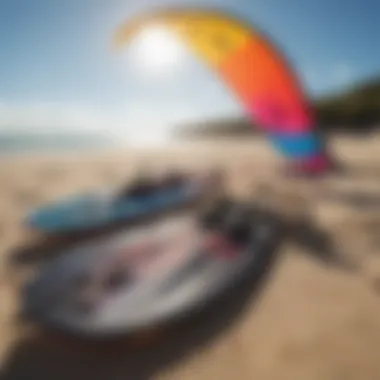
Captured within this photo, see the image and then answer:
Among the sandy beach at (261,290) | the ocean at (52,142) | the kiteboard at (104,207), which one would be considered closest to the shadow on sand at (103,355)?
the sandy beach at (261,290)

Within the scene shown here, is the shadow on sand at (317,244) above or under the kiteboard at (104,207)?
under

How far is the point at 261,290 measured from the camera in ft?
4.32

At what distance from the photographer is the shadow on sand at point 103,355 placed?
1.12 meters

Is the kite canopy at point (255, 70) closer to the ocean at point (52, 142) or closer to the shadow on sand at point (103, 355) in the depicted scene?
the ocean at point (52, 142)

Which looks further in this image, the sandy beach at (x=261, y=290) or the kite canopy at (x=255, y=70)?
the kite canopy at (x=255, y=70)

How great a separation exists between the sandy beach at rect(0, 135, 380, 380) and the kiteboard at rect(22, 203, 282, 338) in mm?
57

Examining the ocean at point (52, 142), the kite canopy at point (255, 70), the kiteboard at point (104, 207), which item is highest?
the kite canopy at point (255, 70)

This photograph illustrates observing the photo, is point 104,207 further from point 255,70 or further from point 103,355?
point 255,70

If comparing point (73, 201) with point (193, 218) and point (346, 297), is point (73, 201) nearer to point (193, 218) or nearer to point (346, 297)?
point (193, 218)

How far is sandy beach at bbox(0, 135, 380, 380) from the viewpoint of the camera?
3.71 feet

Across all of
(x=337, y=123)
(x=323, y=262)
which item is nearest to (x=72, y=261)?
(x=323, y=262)

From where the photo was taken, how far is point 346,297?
127cm

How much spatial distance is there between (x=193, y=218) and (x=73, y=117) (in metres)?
0.42

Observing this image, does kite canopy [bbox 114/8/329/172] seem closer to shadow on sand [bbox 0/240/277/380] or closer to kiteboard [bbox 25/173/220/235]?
kiteboard [bbox 25/173/220/235]
